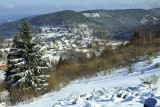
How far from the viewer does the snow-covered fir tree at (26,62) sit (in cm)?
1212

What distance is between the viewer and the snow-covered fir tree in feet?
39.8

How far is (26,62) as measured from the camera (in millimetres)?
12406

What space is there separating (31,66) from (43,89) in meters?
2.01

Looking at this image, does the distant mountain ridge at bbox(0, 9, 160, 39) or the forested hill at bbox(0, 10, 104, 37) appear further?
the forested hill at bbox(0, 10, 104, 37)

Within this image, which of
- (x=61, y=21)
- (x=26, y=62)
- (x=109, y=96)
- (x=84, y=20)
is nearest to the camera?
(x=109, y=96)

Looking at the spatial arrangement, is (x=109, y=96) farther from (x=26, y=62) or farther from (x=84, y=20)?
(x=84, y=20)

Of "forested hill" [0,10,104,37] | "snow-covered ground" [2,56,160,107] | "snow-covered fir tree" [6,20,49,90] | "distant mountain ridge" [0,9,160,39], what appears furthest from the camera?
"forested hill" [0,10,104,37]

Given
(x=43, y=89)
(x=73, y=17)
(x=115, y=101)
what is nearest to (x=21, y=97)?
(x=43, y=89)

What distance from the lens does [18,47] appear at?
42.0 feet

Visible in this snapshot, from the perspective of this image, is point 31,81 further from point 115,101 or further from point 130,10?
point 130,10

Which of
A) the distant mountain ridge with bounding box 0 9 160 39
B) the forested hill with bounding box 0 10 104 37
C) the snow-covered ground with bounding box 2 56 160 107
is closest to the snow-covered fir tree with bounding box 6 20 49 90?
the snow-covered ground with bounding box 2 56 160 107

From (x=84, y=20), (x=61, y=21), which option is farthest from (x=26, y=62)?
(x=61, y=21)

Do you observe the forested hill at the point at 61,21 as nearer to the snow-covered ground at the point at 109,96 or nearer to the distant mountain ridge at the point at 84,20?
the distant mountain ridge at the point at 84,20

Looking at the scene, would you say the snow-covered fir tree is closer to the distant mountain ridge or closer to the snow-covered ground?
the snow-covered ground
